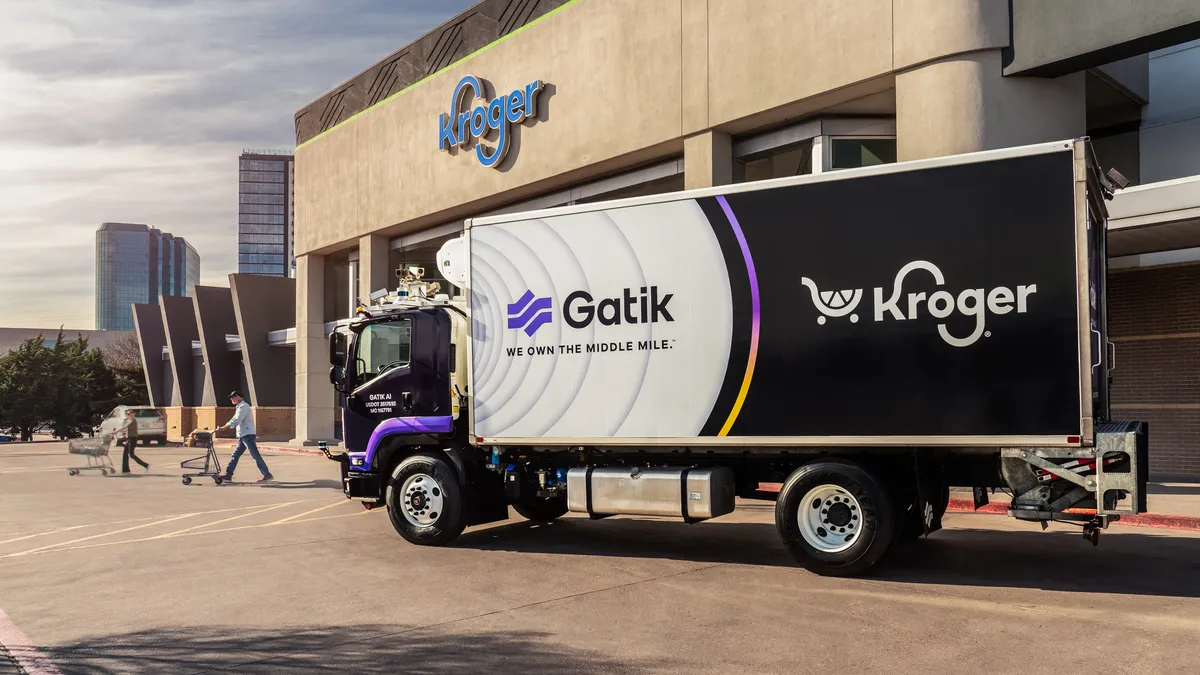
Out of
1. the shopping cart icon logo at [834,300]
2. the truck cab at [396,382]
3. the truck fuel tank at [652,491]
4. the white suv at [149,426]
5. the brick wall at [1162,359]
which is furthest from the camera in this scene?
the white suv at [149,426]

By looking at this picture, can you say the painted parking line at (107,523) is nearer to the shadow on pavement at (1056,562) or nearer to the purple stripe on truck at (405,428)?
the purple stripe on truck at (405,428)

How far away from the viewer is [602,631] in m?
6.75

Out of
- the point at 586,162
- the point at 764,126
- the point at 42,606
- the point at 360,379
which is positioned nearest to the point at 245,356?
the point at 586,162

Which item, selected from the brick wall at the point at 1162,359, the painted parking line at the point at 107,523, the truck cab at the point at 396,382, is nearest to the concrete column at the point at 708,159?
the brick wall at the point at 1162,359

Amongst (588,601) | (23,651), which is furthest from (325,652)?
(588,601)

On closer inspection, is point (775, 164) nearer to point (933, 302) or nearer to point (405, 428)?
point (405, 428)

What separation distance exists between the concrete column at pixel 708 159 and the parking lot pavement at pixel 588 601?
8014mm

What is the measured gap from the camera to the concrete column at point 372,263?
2973 centimetres

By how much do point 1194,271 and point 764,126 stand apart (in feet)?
26.7

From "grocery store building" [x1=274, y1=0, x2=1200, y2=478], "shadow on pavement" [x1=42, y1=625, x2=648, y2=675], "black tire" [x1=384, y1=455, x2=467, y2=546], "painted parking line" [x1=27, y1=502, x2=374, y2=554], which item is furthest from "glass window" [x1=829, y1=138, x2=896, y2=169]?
"shadow on pavement" [x1=42, y1=625, x2=648, y2=675]

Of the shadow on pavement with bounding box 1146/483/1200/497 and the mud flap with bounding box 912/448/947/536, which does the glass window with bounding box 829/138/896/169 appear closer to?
the shadow on pavement with bounding box 1146/483/1200/497

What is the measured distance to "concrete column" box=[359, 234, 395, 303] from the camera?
2973cm

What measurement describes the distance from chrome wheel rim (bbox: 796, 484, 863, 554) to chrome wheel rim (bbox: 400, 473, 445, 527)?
4.05 meters

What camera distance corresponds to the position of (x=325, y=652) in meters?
6.29
